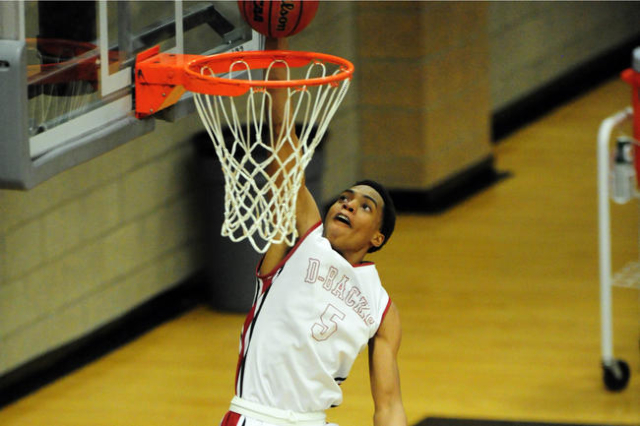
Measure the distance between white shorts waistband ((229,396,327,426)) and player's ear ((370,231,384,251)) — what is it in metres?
0.57

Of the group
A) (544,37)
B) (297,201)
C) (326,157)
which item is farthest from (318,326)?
(544,37)

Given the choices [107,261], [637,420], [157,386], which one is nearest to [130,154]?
[107,261]

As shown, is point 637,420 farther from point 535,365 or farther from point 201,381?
point 201,381

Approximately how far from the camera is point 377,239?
3.95m

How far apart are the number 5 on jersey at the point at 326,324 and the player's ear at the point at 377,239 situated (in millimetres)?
280

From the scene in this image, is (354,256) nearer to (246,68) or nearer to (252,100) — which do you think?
(252,100)

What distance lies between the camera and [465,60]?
8.91 meters

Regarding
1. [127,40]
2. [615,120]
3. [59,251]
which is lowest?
[59,251]

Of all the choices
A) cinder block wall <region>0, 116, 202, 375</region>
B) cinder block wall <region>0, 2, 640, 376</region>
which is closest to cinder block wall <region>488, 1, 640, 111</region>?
cinder block wall <region>0, 2, 640, 376</region>

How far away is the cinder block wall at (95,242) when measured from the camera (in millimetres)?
5852

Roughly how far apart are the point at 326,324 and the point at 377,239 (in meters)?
0.35

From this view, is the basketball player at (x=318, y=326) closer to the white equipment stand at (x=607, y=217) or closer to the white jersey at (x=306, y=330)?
the white jersey at (x=306, y=330)

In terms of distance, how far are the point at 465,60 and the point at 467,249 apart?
1519 millimetres

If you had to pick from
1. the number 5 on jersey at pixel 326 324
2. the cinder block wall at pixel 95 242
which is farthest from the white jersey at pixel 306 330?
the cinder block wall at pixel 95 242
